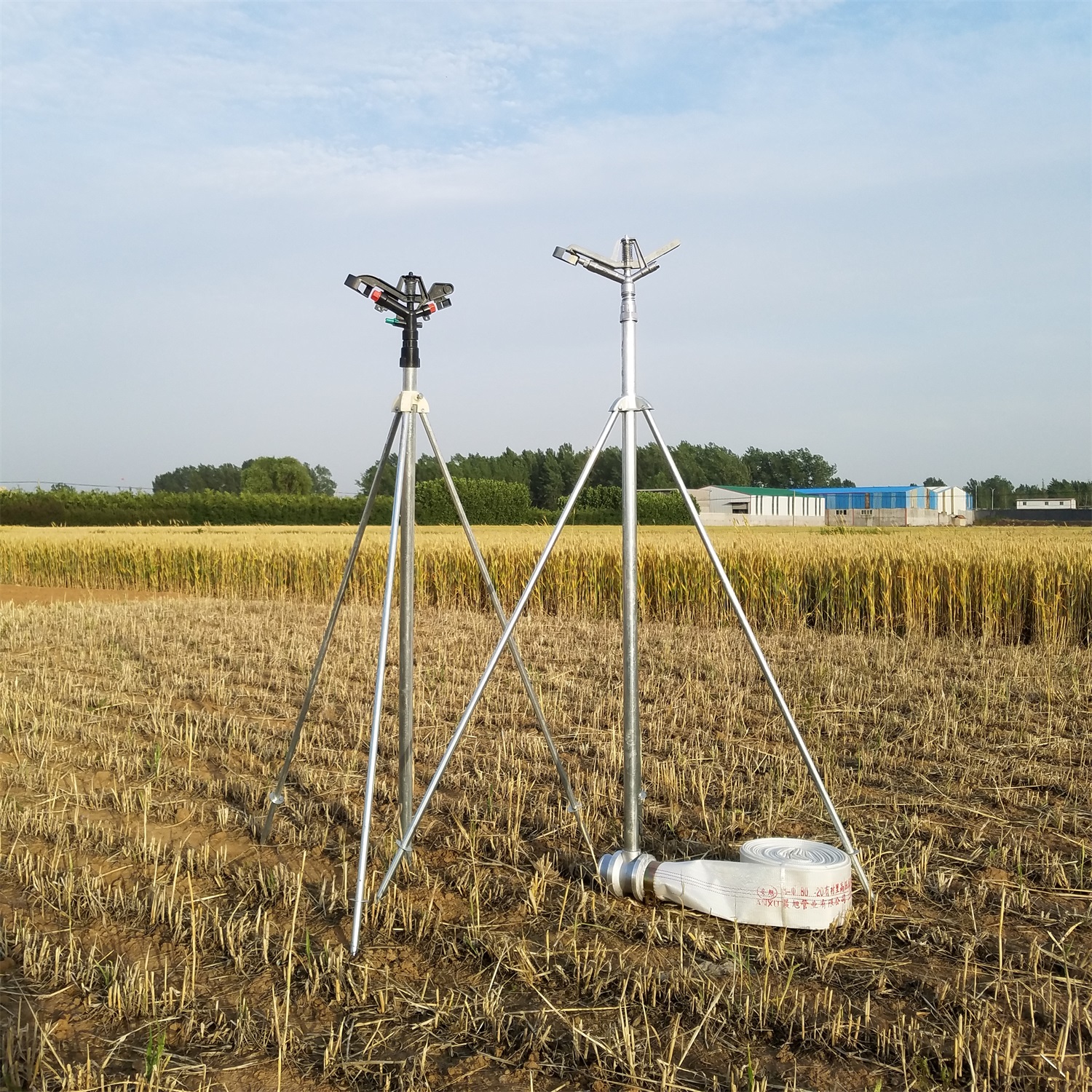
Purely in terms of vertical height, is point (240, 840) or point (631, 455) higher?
point (631, 455)

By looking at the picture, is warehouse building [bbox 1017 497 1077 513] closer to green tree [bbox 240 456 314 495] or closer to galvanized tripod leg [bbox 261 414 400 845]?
green tree [bbox 240 456 314 495]

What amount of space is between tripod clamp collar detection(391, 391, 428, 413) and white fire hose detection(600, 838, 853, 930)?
1968 mm

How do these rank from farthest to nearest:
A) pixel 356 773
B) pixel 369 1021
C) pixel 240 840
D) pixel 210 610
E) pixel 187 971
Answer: pixel 210 610 < pixel 356 773 < pixel 240 840 < pixel 187 971 < pixel 369 1021

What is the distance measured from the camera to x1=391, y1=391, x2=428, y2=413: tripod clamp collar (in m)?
3.94

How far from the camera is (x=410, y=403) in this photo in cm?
394

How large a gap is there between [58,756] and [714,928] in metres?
4.43

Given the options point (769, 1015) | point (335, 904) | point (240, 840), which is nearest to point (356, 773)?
point (240, 840)

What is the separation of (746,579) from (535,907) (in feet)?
29.5

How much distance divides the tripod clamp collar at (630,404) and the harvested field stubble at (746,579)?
26.3 ft

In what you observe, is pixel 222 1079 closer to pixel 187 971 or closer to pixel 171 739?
pixel 187 971

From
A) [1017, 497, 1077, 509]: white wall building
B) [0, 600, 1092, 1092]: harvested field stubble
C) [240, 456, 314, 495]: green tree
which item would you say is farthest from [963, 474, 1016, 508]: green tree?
[0, 600, 1092, 1092]: harvested field stubble

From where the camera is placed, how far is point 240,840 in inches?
177

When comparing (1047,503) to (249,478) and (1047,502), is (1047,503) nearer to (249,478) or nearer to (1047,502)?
(1047,502)

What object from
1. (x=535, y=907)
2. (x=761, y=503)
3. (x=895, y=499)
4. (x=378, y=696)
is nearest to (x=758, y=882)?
(x=535, y=907)
